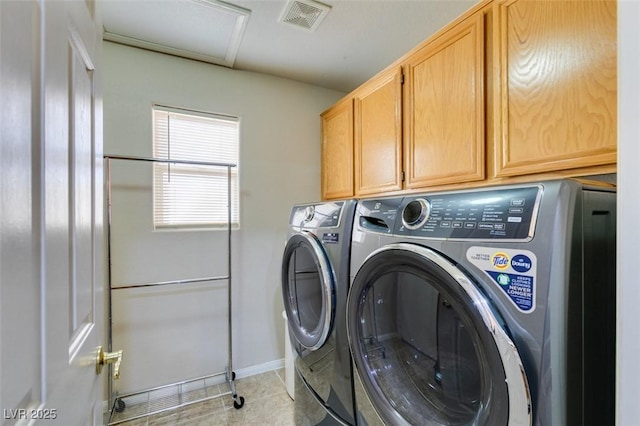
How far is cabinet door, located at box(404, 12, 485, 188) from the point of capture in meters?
1.25

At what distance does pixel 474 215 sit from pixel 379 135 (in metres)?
1.24

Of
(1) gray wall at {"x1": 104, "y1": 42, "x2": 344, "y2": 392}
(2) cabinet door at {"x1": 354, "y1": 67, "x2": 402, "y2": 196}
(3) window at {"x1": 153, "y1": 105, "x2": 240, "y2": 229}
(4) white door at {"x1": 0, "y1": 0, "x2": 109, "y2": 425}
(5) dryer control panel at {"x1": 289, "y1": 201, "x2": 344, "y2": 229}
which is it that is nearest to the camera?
(4) white door at {"x1": 0, "y1": 0, "x2": 109, "y2": 425}

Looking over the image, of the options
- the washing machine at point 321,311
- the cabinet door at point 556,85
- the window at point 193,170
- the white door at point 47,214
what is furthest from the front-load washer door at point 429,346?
the window at point 193,170

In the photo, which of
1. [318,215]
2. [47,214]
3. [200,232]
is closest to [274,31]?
[318,215]

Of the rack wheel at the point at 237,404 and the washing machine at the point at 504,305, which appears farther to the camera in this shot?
the rack wheel at the point at 237,404

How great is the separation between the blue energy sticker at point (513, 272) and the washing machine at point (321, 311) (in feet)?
1.90

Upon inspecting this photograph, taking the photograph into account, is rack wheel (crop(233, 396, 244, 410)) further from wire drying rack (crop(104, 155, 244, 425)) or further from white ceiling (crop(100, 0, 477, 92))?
white ceiling (crop(100, 0, 477, 92))

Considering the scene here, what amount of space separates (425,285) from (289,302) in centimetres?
107

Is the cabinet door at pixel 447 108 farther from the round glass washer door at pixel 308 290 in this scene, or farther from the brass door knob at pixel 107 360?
the brass door knob at pixel 107 360

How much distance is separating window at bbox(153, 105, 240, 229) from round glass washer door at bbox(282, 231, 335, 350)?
0.86 metres

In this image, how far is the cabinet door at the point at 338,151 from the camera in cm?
215

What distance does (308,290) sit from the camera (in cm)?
150

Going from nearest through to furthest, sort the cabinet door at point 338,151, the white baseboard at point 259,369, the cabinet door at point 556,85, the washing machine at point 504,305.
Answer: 1. the washing machine at point 504,305
2. the cabinet door at point 556,85
3. the cabinet door at point 338,151
4. the white baseboard at point 259,369

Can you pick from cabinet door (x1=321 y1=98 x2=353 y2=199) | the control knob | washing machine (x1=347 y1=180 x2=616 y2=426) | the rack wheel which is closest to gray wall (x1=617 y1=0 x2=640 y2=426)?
washing machine (x1=347 y1=180 x2=616 y2=426)
